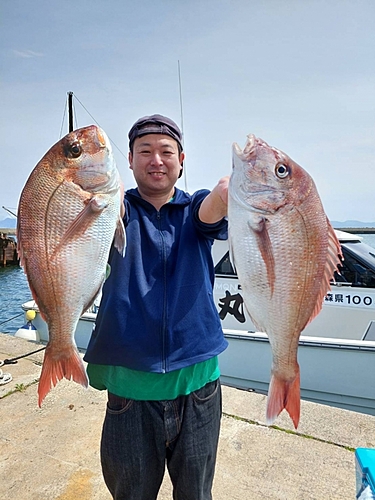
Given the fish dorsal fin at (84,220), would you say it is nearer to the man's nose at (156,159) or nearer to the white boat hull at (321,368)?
the man's nose at (156,159)

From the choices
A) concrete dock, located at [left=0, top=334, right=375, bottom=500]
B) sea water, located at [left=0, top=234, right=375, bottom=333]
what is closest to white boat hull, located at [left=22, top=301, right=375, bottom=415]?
concrete dock, located at [left=0, top=334, right=375, bottom=500]

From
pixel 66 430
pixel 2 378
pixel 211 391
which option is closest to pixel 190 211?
pixel 211 391

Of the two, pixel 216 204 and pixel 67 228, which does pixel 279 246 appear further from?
pixel 67 228

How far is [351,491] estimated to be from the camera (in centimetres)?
288

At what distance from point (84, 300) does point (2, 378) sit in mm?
3484

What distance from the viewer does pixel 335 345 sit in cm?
542

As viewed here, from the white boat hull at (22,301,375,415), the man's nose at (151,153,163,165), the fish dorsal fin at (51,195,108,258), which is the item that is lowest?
the white boat hull at (22,301,375,415)

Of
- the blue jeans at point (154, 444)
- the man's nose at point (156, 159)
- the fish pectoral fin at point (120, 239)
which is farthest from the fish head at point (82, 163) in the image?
the blue jeans at point (154, 444)

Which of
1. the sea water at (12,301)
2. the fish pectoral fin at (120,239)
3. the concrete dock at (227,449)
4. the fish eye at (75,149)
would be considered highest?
the fish eye at (75,149)

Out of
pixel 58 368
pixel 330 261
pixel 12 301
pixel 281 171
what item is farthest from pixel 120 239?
pixel 12 301

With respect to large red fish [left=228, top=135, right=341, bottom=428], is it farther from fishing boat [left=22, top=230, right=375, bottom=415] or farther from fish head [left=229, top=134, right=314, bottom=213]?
fishing boat [left=22, top=230, right=375, bottom=415]

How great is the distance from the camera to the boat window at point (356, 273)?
222 inches

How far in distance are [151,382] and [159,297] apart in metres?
0.42

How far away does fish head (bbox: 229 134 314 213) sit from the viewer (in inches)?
68.1
